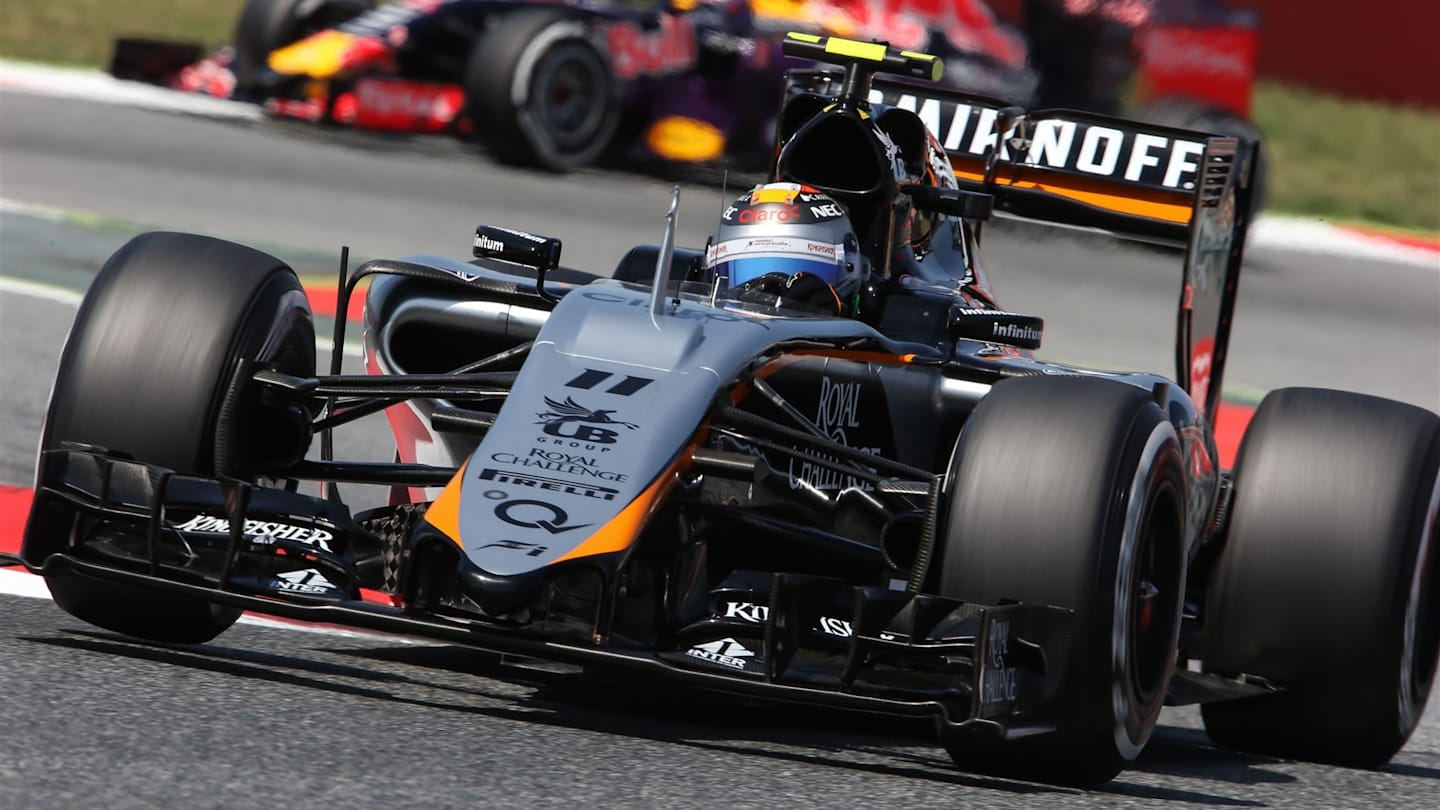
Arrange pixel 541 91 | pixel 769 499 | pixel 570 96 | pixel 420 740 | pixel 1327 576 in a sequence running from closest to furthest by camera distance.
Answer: pixel 420 740 < pixel 769 499 < pixel 1327 576 < pixel 541 91 < pixel 570 96

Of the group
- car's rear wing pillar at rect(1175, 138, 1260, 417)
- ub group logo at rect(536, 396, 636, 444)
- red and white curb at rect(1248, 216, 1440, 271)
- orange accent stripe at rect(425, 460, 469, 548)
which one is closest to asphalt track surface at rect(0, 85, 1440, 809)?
orange accent stripe at rect(425, 460, 469, 548)

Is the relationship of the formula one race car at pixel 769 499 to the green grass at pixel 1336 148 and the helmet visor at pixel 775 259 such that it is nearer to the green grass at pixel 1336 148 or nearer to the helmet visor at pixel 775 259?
the helmet visor at pixel 775 259

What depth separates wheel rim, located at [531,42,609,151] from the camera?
1519 centimetres

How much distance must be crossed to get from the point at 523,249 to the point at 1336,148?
14.6 metres

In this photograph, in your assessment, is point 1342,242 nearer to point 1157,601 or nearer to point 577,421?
point 1157,601

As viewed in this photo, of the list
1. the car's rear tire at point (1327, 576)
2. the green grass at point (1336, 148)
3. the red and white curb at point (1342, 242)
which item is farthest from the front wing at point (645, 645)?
the green grass at point (1336, 148)

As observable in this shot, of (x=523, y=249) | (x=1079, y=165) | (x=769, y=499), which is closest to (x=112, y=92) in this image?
(x=1079, y=165)

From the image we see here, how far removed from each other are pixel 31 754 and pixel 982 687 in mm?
1707

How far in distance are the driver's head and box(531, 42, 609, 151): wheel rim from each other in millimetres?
9573

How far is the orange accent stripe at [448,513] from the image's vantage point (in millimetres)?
4379

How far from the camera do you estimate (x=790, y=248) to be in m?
5.68

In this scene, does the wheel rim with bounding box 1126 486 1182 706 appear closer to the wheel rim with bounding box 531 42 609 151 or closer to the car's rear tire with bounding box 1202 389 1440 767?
the car's rear tire with bounding box 1202 389 1440 767

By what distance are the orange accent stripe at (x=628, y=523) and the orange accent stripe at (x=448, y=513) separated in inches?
9.0

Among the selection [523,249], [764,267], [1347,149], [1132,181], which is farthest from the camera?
[1347,149]
